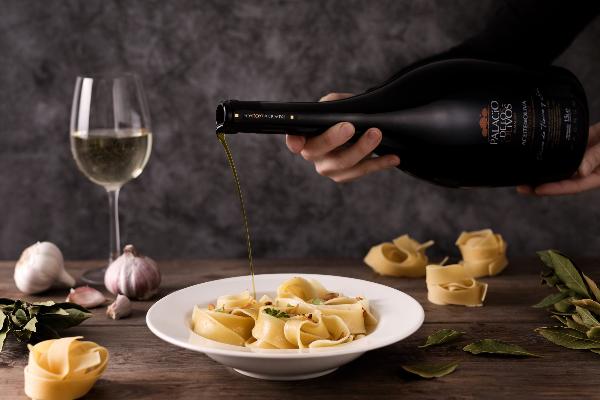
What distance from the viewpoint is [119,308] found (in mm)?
1259

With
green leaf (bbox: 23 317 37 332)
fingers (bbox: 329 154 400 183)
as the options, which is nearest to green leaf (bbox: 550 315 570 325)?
fingers (bbox: 329 154 400 183)

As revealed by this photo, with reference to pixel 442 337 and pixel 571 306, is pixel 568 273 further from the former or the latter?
pixel 442 337

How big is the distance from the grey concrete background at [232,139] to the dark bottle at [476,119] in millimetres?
551

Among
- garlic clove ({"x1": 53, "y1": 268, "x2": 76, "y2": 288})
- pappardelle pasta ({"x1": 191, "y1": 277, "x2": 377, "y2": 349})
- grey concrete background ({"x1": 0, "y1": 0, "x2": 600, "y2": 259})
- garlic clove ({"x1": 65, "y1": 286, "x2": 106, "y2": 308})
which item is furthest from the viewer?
grey concrete background ({"x1": 0, "y1": 0, "x2": 600, "y2": 259})

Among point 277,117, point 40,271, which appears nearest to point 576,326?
point 277,117

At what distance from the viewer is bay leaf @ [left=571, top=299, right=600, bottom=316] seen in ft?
3.86

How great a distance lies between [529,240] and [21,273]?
4.00ft

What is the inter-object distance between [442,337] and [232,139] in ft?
3.20

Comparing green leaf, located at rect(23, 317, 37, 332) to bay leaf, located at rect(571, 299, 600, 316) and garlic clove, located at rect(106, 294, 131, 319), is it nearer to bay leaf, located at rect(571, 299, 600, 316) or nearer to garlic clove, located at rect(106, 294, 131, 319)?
garlic clove, located at rect(106, 294, 131, 319)

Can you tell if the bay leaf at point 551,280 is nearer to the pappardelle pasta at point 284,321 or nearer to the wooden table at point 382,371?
the wooden table at point 382,371

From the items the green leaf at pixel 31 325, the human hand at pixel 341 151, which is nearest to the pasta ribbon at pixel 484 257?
the human hand at pixel 341 151

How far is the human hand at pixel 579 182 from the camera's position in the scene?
140 cm

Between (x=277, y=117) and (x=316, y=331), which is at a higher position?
(x=277, y=117)

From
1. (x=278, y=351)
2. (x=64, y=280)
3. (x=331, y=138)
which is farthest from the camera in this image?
(x=64, y=280)
